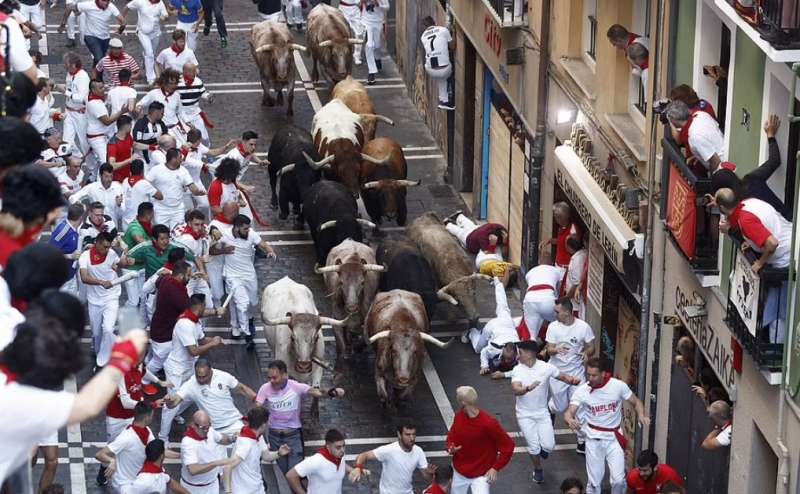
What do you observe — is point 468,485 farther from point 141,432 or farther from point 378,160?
point 378,160

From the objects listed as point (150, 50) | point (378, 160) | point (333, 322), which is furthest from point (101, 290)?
point (150, 50)

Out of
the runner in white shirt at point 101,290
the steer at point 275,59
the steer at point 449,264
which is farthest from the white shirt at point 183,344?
the steer at point 275,59

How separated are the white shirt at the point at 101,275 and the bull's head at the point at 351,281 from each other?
9.15ft

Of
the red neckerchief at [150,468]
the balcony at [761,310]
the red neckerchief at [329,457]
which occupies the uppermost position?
the balcony at [761,310]

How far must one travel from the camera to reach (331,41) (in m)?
32.2

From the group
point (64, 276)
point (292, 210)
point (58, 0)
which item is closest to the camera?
point (64, 276)

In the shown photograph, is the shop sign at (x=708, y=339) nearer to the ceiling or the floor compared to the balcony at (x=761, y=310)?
nearer to the floor

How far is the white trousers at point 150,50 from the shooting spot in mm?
32594

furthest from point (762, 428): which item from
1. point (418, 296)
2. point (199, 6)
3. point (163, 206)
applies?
point (199, 6)

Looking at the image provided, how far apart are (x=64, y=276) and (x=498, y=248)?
15230 mm

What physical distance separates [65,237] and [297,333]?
3.10m

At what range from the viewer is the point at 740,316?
15.8 m

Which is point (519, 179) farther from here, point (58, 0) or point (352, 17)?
point (58, 0)

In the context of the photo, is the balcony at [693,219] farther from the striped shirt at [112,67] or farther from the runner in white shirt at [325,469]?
the striped shirt at [112,67]
